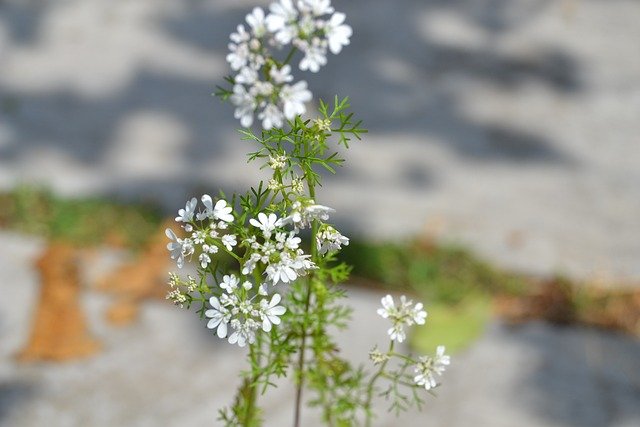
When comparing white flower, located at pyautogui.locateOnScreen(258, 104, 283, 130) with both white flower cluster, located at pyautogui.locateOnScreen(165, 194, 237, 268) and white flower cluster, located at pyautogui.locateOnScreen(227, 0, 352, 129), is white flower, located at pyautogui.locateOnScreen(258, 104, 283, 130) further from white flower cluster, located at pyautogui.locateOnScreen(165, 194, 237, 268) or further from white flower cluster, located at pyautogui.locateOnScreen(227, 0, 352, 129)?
white flower cluster, located at pyautogui.locateOnScreen(165, 194, 237, 268)

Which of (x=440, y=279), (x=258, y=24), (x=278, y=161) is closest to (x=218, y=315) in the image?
(x=278, y=161)

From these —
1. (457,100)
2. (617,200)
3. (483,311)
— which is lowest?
(483,311)

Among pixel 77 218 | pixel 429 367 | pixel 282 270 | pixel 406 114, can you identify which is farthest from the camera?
pixel 406 114

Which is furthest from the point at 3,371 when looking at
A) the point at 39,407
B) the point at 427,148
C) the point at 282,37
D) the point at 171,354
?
the point at 282,37

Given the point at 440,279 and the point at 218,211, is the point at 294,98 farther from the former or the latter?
the point at 440,279

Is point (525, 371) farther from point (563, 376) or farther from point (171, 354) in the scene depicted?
point (171, 354)
